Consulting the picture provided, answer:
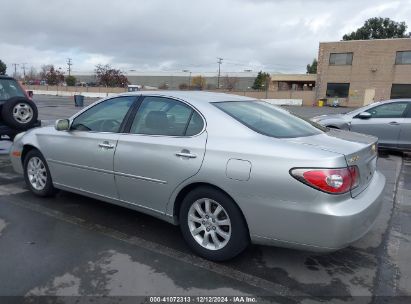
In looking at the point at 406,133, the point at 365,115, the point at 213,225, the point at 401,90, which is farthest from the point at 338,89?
the point at 213,225

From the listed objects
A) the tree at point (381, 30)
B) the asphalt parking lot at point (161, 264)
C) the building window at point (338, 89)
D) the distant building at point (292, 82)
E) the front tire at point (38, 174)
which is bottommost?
the asphalt parking lot at point (161, 264)

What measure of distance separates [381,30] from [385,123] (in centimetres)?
6128

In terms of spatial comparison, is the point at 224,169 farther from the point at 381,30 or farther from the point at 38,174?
the point at 381,30

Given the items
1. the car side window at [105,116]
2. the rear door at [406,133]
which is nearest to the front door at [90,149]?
the car side window at [105,116]

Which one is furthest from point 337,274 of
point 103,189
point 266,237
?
point 103,189

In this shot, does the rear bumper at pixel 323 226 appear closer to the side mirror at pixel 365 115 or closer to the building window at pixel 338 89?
the side mirror at pixel 365 115

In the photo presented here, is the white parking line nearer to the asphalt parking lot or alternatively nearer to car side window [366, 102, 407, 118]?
the asphalt parking lot

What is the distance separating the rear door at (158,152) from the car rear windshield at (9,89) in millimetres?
5134

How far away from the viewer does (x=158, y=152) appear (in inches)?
149

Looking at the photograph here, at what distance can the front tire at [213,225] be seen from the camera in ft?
11.0

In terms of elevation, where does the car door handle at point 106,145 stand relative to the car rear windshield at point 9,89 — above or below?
below

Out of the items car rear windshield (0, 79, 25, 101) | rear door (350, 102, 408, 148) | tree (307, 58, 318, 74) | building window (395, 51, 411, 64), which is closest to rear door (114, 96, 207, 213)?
car rear windshield (0, 79, 25, 101)

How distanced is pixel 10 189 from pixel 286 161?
445cm

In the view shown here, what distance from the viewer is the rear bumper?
9.70 ft
